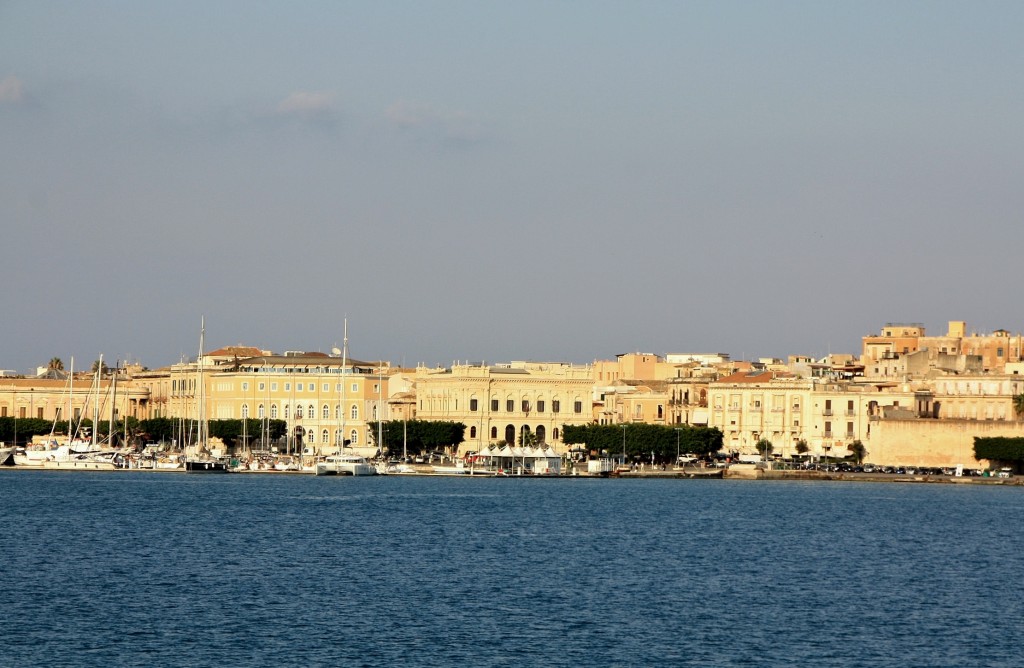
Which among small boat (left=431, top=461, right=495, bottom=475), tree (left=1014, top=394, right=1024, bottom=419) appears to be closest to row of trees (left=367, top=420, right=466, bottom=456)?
small boat (left=431, top=461, right=495, bottom=475)

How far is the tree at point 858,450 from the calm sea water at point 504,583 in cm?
2820

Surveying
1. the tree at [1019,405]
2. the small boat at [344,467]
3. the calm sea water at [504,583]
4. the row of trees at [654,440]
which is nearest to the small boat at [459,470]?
the small boat at [344,467]

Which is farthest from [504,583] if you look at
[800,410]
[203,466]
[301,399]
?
[301,399]

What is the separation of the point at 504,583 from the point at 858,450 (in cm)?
6125

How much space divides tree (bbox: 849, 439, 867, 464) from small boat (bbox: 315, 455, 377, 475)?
2234 cm

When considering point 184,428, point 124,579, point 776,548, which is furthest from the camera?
point 184,428

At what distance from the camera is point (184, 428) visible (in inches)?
4619

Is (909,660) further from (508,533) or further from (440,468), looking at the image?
(440,468)

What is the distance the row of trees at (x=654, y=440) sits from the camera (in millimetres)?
103062

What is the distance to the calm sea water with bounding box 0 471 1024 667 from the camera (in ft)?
109

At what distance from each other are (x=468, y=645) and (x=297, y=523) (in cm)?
2633

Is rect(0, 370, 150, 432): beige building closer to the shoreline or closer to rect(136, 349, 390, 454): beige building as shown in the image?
rect(136, 349, 390, 454): beige building

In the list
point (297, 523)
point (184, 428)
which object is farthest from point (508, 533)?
point (184, 428)

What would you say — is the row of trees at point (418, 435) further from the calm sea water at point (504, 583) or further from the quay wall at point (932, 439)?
the calm sea water at point (504, 583)
